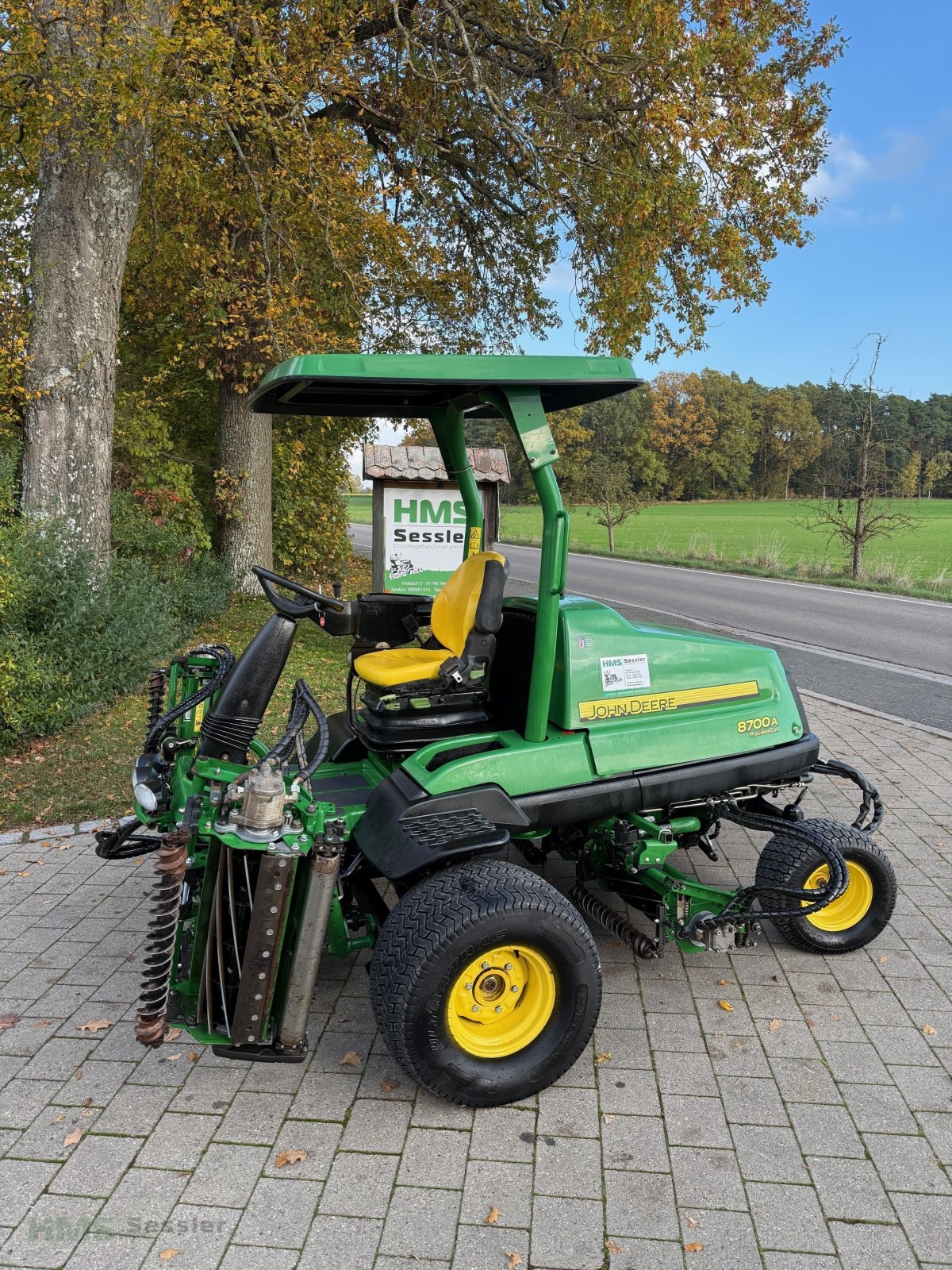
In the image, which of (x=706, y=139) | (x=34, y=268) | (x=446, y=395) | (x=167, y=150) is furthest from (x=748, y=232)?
(x=446, y=395)

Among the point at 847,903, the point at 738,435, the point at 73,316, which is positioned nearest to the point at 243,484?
the point at 73,316

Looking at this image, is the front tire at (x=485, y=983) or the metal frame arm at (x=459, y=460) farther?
the metal frame arm at (x=459, y=460)

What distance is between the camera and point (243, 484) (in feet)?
37.3

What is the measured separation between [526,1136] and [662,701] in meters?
1.48

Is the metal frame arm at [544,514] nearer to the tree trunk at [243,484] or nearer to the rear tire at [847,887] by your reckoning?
the rear tire at [847,887]

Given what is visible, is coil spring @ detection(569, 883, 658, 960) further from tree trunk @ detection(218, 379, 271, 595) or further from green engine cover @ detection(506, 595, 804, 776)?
tree trunk @ detection(218, 379, 271, 595)

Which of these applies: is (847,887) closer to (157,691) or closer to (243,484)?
(157,691)

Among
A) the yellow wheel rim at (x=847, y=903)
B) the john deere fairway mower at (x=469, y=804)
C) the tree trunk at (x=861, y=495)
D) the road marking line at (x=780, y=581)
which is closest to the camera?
A: the john deere fairway mower at (x=469, y=804)

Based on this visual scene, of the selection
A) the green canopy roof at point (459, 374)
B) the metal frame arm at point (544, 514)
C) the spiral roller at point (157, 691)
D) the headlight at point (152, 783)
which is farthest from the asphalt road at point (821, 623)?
the headlight at point (152, 783)

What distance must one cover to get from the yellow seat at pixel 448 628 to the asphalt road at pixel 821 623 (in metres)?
2.45

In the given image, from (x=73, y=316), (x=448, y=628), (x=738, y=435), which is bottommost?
(x=448, y=628)

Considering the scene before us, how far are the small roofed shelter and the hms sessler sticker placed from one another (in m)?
4.93

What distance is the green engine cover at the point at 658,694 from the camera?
313 cm

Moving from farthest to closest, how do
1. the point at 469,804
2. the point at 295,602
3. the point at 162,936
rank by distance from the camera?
1. the point at 295,602
2. the point at 469,804
3. the point at 162,936
